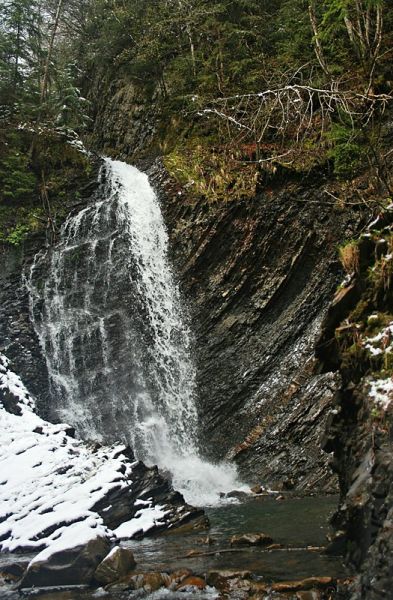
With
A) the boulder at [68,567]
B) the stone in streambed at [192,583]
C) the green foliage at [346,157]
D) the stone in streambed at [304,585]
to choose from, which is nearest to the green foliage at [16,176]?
the green foliage at [346,157]

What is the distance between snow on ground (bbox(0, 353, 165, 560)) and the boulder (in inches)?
4.8

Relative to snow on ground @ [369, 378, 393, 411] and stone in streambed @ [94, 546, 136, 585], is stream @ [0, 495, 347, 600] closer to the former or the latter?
stone in streambed @ [94, 546, 136, 585]

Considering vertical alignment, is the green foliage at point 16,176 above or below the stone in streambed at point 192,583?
above

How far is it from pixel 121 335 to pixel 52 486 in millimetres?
6207

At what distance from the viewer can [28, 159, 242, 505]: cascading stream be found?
44.3 ft

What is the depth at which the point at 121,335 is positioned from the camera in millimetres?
14797

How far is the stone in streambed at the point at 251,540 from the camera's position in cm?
690

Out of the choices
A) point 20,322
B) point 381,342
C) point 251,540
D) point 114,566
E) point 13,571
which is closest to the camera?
point 381,342

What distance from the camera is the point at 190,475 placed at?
476 inches

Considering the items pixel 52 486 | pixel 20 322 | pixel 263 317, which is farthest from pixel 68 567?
pixel 20 322

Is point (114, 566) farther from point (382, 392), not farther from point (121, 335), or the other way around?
point (121, 335)

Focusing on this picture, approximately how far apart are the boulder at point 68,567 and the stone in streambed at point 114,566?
17 cm

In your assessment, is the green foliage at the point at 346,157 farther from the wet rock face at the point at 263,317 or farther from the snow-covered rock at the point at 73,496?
the snow-covered rock at the point at 73,496

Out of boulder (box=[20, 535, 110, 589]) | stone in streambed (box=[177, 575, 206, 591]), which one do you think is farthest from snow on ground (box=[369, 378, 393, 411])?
boulder (box=[20, 535, 110, 589])
